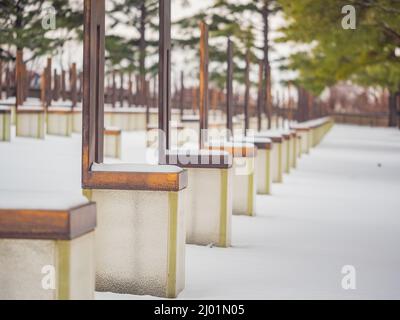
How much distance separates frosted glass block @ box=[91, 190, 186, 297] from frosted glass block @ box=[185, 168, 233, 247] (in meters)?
1.70

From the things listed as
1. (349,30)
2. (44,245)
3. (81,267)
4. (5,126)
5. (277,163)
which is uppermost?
(349,30)

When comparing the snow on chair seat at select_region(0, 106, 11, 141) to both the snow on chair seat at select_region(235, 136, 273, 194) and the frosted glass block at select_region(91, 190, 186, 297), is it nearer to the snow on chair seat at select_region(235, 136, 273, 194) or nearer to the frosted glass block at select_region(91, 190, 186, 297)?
the snow on chair seat at select_region(235, 136, 273, 194)

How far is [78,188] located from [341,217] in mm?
2964

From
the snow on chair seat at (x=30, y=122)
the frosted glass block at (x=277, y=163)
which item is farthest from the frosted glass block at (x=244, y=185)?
the snow on chair seat at (x=30, y=122)

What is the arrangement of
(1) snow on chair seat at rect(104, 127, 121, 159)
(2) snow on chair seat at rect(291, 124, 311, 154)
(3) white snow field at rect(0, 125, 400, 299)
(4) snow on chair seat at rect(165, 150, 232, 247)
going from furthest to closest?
1. (2) snow on chair seat at rect(291, 124, 311, 154)
2. (1) snow on chair seat at rect(104, 127, 121, 159)
3. (4) snow on chair seat at rect(165, 150, 232, 247)
4. (3) white snow field at rect(0, 125, 400, 299)

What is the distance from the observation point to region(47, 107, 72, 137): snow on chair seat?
15281mm

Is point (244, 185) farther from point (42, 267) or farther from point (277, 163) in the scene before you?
point (42, 267)

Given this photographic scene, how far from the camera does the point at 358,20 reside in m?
16.0

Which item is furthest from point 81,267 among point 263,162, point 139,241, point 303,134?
point 303,134

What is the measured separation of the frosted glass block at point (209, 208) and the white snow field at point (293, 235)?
13 cm

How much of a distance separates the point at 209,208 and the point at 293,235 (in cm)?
111

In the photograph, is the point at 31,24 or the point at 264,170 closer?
the point at 264,170

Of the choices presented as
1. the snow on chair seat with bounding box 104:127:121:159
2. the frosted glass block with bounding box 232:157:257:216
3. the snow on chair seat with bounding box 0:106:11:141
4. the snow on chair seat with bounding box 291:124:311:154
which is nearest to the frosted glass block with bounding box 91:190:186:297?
the frosted glass block with bounding box 232:157:257:216

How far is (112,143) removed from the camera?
1348 cm
